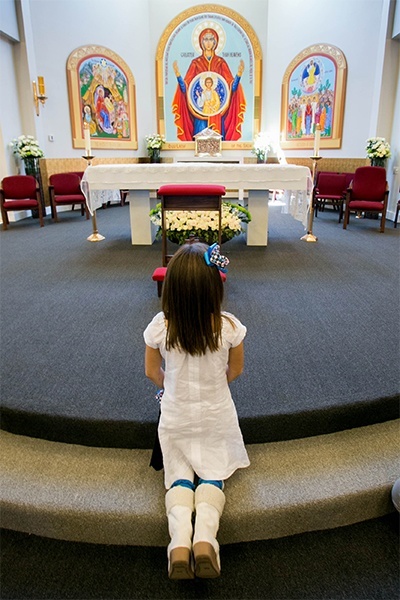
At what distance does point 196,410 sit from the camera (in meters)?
1.58

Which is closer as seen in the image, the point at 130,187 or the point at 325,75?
the point at 130,187

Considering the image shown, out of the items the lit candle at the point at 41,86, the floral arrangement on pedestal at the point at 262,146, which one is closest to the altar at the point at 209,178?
the lit candle at the point at 41,86

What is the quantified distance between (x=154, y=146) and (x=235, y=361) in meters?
9.40

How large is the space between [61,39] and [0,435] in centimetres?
876

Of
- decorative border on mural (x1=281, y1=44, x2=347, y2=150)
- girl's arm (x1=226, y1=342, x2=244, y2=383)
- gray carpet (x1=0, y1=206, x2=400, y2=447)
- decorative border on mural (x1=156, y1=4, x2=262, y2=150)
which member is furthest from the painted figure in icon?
girl's arm (x1=226, y1=342, x2=244, y2=383)

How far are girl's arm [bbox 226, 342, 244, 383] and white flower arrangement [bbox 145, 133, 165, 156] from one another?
937cm

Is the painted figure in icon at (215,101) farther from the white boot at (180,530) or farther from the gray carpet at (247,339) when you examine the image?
the white boot at (180,530)

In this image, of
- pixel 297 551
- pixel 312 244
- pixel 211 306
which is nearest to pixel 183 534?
pixel 297 551

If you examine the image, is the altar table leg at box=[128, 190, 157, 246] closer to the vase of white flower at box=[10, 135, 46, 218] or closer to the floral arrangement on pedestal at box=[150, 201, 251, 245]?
the floral arrangement on pedestal at box=[150, 201, 251, 245]

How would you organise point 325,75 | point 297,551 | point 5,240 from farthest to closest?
point 325,75 < point 5,240 < point 297,551

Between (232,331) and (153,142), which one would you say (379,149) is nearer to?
(153,142)

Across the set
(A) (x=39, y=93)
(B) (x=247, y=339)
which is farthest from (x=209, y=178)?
(A) (x=39, y=93)

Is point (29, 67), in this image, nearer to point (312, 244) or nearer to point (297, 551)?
point (312, 244)

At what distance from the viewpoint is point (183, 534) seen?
1.40 metres
